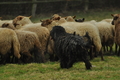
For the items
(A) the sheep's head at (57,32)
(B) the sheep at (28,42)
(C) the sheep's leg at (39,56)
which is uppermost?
(A) the sheep's head at (57,32)

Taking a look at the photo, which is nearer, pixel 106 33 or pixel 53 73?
pixel 53 73

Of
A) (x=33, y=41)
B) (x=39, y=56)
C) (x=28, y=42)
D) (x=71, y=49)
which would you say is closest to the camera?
(x=71, y=49)

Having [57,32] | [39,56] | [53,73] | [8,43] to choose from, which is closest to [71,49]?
[53,73]

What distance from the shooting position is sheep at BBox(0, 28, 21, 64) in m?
10.9

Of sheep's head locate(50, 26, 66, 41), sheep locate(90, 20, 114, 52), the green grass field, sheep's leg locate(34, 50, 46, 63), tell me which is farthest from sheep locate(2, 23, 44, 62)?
sheep locate(90, 20, 114, 52)

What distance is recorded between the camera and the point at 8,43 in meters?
11.0

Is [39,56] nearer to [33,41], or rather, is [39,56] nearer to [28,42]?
[33,41]

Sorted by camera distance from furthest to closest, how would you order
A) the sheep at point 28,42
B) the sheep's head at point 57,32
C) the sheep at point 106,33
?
1. the sheep at point 106,33
2. the sheep at point 28,42
3. the sheep's head at point 57,32

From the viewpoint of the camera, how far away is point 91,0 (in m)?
29.5

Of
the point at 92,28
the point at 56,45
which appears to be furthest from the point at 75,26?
the point at 56,45

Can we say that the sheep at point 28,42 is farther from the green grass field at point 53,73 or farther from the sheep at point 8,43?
the green grass field at point 53,73

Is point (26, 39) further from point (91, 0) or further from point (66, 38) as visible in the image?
point (91, 0)

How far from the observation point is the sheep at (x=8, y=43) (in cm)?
1091

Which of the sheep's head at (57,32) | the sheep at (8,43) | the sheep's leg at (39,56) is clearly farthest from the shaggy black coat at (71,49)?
the sheep's leg at (39,56)
